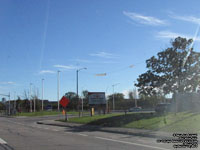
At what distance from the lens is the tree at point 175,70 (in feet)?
89.0

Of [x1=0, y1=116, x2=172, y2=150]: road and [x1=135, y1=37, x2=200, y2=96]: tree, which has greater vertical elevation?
[x1=135, y1=37, x2=200, y2=96]: tree

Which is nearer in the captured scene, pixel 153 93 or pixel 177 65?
pixel 177 65

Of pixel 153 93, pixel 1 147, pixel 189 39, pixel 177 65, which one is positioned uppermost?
pixel 189 39

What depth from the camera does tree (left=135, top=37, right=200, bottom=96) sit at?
27.1 metres

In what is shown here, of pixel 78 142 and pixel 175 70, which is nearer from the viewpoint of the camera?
pixel 78 142

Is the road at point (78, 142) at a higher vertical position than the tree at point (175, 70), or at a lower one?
lower

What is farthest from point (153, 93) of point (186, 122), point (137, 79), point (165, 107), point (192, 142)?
point (192, 142)

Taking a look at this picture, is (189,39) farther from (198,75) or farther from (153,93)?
(153,93)

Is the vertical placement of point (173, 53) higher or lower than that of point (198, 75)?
higher

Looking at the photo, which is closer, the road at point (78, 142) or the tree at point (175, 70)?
the road at point (78, 142)

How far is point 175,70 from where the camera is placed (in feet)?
89.5

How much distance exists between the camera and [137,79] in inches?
1200

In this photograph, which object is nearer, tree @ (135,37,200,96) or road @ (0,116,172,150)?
road @ (0,116,172,150)

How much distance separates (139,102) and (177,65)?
78.8 metres
